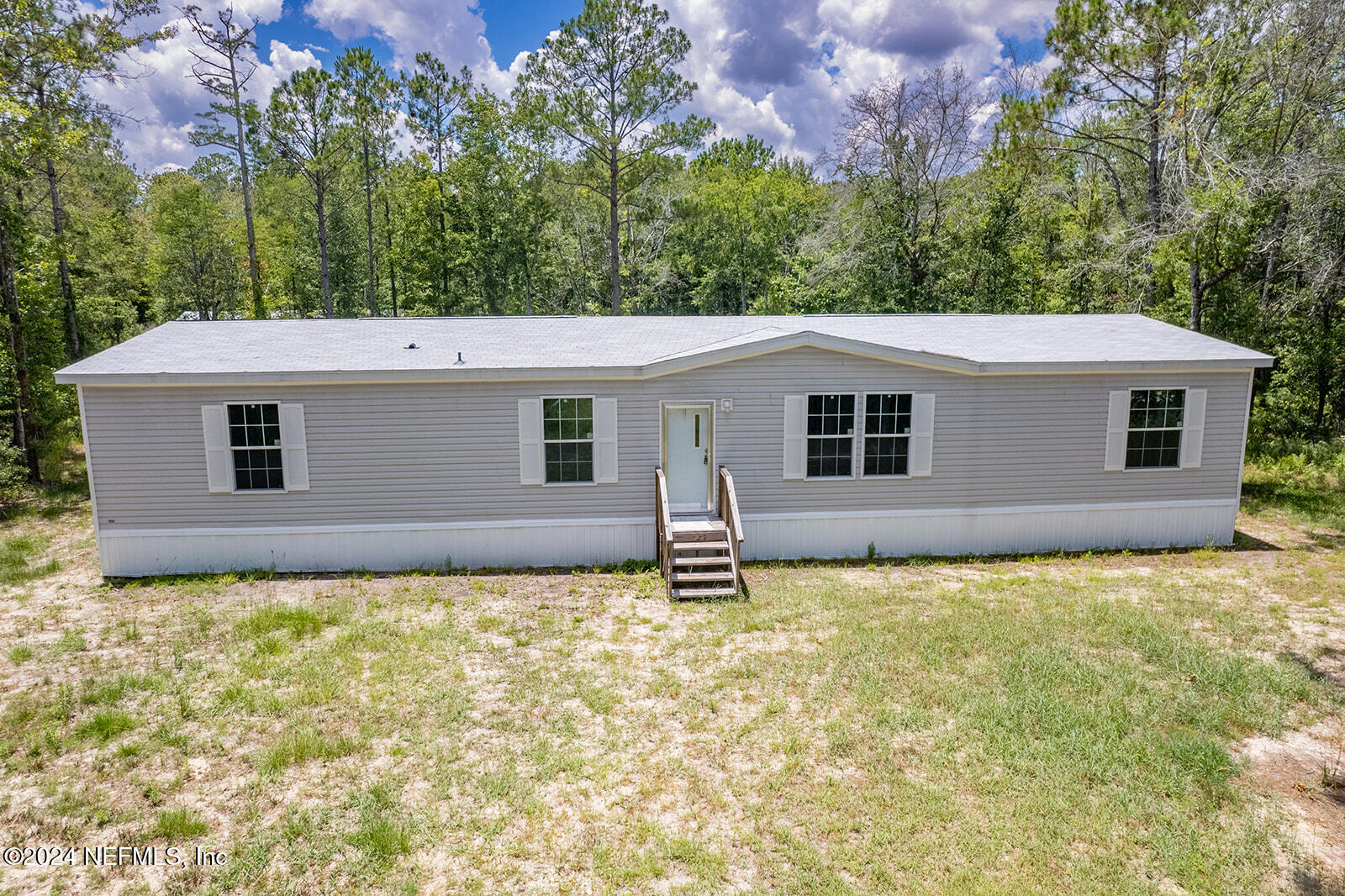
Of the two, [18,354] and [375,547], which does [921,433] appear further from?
[18,354]

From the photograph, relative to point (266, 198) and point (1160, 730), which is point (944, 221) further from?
point (266, 198)

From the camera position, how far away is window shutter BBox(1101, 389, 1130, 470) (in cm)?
1176

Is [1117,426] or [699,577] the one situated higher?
[1117,426]

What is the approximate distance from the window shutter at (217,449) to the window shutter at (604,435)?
215 inches

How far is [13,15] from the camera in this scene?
15.8 meters

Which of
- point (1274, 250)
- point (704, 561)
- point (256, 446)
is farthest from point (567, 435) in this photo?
point (1274, 250)

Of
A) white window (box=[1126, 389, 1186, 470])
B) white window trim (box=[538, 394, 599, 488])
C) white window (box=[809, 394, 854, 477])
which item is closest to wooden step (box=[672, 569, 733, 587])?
white window trim (box=[538, 394, 599, 488])

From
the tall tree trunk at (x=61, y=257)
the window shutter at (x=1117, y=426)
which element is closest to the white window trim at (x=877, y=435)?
the window shutter at (x=1117, y=426)

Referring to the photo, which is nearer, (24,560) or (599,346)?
(24,560)

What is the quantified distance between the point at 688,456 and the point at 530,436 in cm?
249

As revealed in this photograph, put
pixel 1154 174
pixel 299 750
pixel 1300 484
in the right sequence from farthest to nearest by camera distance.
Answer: pixel 1154 174
pixel 1300 484
pixel 299 750

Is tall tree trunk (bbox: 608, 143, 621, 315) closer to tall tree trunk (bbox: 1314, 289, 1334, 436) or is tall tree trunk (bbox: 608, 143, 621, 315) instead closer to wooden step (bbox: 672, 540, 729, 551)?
wooden step (bbox: 672, 540, 729, 551)

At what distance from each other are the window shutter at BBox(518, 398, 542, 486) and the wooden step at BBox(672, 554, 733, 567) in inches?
102

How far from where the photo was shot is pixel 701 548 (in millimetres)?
10383
